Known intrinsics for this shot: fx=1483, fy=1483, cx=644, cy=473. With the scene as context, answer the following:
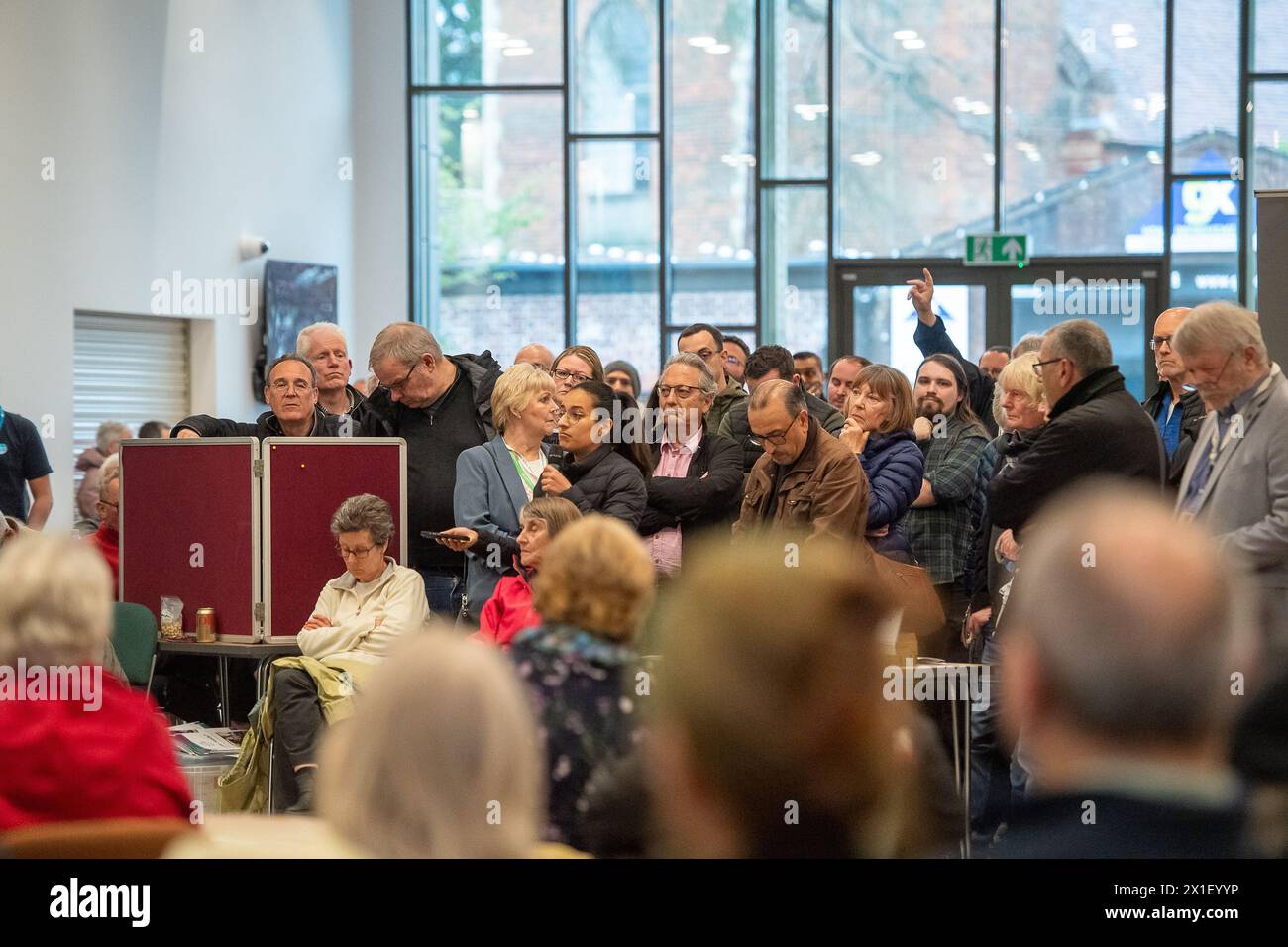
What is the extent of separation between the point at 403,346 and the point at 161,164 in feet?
17.5

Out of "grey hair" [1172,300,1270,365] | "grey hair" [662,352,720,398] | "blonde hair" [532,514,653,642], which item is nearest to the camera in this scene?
"blonde hair" [532,514,653,642]

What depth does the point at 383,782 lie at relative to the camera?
1590mm

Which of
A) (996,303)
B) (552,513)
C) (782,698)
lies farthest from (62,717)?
(996,303)

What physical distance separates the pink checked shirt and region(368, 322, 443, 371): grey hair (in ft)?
2.85

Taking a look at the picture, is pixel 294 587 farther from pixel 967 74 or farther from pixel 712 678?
pixel 967 74

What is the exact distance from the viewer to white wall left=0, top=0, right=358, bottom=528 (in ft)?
27.5

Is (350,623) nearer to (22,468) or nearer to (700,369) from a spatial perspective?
(700,369)

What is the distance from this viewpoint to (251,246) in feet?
34.8

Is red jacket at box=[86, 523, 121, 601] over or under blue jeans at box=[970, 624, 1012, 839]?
over

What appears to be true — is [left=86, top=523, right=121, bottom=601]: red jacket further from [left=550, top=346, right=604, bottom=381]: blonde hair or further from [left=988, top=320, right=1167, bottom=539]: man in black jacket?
[left=988, top=320, right=1167, bottom=539]: man in black jacket

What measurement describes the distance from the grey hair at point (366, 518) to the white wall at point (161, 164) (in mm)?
4226

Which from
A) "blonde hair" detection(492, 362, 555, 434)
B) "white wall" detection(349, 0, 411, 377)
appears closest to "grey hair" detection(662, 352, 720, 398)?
"blonde hair" detection(492, 362, 555, 434)

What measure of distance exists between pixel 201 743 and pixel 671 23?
9.01 m
